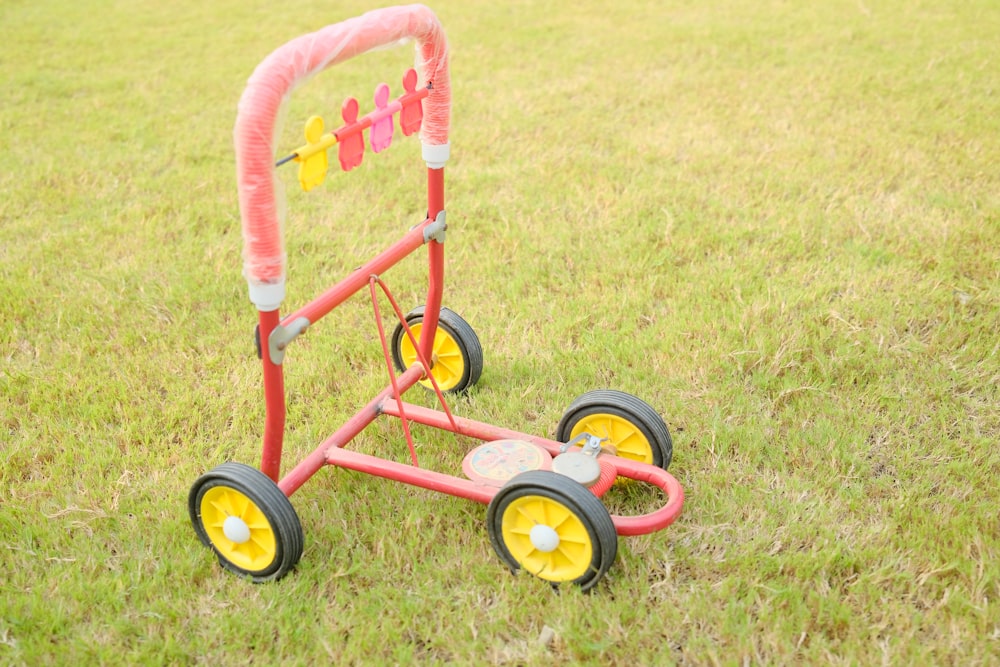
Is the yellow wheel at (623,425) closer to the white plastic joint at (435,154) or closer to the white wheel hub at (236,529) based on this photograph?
the white plastic joint at (435,154)

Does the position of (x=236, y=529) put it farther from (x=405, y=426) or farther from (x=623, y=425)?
(x=623, y=425)

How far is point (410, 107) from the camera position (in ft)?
8.59

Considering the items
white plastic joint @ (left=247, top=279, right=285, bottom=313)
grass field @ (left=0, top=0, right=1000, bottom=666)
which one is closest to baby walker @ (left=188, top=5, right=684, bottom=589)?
white plastic joint @ (left=247, top=279, right=285, bottom=313)

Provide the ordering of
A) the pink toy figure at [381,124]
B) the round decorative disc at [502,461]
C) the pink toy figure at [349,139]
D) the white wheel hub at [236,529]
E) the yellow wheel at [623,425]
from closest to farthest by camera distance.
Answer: the pink toy figure at [349,139] → the pink toy figure at [381,124] → the white wheel hub at [236,529] → the round decorative disc at [502,461] → the yellow wheel at [623,425]

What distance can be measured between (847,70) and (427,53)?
4977 mm

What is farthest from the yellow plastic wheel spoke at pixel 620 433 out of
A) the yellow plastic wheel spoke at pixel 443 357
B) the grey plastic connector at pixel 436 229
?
the grey plastic connector at pixel 436 229

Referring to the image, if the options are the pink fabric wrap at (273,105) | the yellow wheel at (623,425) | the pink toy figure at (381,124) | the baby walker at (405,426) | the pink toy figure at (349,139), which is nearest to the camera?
the pink fabric wrap at (273,105)

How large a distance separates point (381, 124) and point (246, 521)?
45.4 inches

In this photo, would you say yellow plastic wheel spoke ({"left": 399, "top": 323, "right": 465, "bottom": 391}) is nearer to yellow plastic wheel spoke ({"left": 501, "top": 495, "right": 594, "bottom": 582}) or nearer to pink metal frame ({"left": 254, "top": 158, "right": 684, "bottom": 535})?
pink metal frame ({"left": 254, "top": 158, "right": 684, "bottom": 535})

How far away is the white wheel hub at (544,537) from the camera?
2438 millimetres

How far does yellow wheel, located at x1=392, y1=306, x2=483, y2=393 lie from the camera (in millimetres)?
3266

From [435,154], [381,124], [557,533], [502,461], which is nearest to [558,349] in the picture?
[502,461]

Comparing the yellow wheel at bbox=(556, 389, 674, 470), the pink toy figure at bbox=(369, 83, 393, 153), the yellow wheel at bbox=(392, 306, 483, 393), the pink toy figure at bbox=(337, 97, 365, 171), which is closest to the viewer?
the pink toy figure at bbox=(337, 97, 365, 171)

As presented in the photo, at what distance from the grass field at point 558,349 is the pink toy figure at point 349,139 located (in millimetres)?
1102
